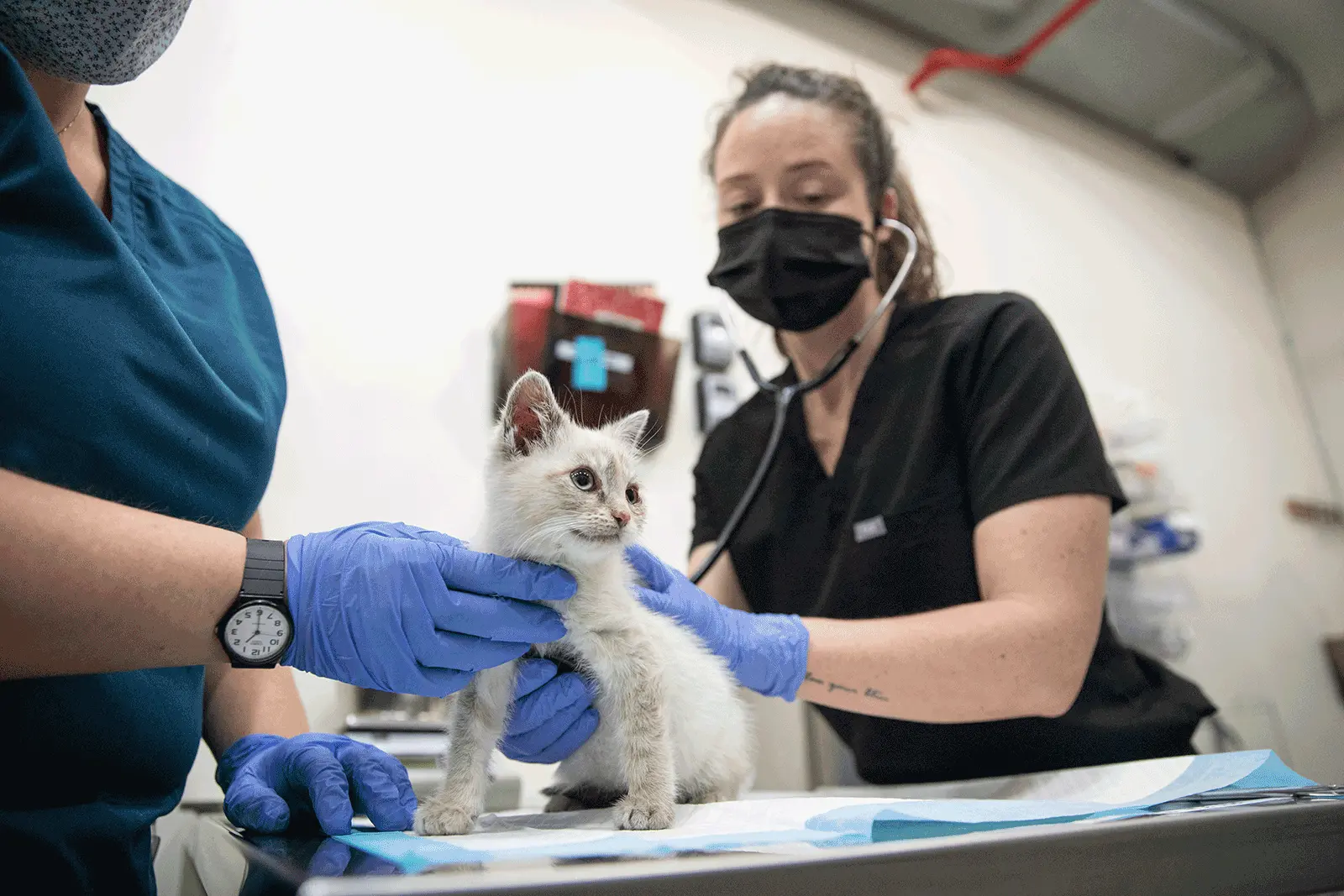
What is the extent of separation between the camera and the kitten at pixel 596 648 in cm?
87

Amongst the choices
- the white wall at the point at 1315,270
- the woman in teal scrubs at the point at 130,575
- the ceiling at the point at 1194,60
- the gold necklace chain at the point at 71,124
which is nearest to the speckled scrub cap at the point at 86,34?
the woman in teal scrubs at the point at 130,575

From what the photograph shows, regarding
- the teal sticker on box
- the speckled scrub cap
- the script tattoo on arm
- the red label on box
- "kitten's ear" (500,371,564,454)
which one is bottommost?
the script tattoo on arm

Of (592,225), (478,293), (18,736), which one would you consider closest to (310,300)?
(478,293)

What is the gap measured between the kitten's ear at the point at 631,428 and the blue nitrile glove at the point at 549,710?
0.33m

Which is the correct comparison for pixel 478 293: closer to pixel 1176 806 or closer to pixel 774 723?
pixel 774 723

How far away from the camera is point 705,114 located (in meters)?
2.35

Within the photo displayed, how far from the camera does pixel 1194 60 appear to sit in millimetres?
2508

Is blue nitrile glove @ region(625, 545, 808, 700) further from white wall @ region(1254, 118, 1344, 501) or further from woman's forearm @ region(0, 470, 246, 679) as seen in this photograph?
white wall @ region(1254, 118, 1344, 501)

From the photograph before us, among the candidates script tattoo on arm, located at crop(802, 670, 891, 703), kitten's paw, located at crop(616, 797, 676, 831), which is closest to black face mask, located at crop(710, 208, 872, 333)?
script tattoo on arm, located at crop(802, 670, 891, 703)

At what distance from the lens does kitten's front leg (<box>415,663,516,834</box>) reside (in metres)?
0.84

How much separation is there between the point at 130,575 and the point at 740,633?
763 mm

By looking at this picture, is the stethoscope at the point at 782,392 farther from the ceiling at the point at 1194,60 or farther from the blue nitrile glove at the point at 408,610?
the ceiling at the point at 1194,60

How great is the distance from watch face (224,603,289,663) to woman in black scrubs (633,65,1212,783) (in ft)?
1.53

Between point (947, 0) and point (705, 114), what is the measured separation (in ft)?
2.87
